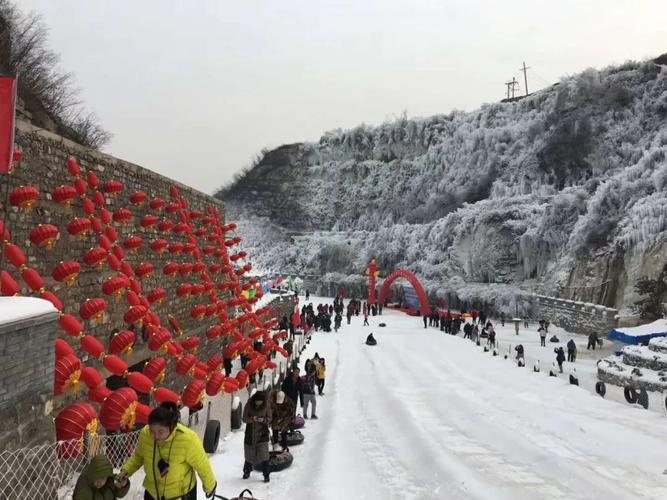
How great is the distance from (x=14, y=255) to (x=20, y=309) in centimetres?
193

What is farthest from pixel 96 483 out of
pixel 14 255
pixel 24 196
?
pixel 24 196

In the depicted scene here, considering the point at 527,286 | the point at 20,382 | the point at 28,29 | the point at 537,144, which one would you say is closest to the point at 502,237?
the point at 527,286

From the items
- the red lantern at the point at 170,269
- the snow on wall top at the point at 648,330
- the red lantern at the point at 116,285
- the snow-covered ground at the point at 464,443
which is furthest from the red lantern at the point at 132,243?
the snow on wall top at the point at 648,330

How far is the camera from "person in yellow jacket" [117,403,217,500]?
350 cm

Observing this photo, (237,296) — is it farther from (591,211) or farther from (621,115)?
(621,115)

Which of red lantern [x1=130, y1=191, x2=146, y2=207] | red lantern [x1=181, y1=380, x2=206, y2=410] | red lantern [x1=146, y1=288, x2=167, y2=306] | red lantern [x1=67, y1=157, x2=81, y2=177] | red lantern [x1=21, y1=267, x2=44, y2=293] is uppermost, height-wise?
red lantern [x1=67, y1=157, x2=81, y2=177]

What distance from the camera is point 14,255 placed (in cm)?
579

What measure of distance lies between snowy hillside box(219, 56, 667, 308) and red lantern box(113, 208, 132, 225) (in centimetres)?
2214

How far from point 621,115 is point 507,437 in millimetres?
38953

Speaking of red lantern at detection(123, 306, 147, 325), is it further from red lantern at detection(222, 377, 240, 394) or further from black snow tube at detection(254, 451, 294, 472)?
black snow tube at detection(254, 451, 294, 472)

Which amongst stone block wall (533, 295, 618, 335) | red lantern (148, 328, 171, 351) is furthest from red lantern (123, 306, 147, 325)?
stone block wall (533, 295, 618, 335)

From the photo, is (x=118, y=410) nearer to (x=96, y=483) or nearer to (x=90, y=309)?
(x=96, y=483)

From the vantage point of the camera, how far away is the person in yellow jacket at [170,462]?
3.50 m

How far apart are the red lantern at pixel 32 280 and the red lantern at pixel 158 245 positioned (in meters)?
4.43
